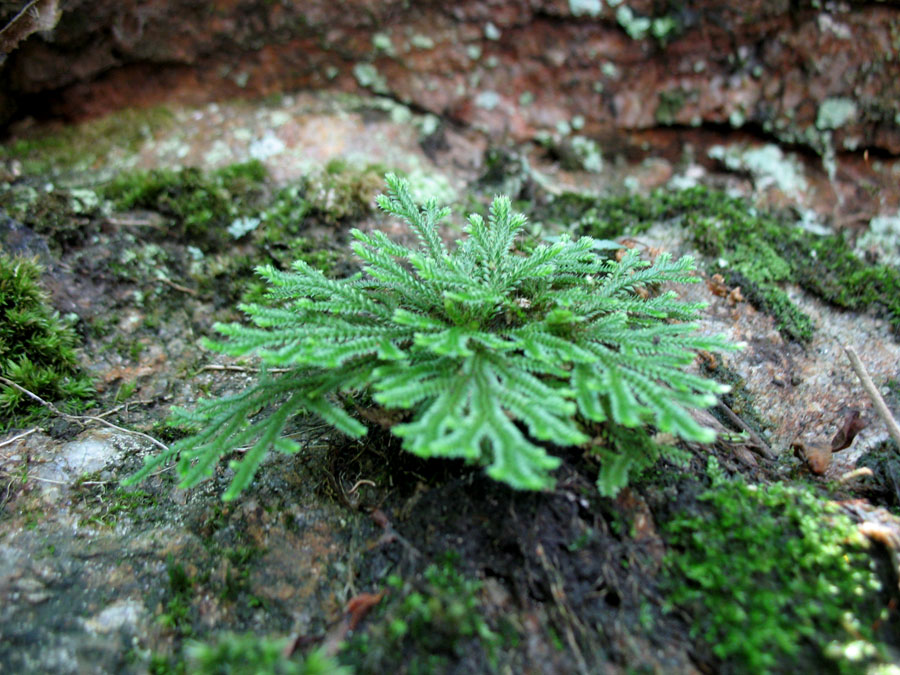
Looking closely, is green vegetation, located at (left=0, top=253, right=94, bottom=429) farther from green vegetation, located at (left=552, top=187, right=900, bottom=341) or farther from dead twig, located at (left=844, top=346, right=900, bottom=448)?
dead twig, located at (left=844, top=346, right=900, bottom=448)

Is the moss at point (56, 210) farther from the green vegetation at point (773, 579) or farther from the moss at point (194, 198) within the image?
the green vegetation at point (773, 579)

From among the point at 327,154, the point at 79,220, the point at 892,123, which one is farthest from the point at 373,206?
the point at 892,123

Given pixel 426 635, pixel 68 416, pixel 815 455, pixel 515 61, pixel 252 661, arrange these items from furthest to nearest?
pixel 515 61
pixel 68 416
pixel 815 455
pixel 426 635
pixel 252 661

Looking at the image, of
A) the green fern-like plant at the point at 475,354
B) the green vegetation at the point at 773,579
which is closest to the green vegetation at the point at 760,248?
the green fern-like plant at the point at 475,354

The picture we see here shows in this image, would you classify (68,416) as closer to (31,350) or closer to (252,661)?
(31,350)

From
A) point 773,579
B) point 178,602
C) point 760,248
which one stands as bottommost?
point 178,602

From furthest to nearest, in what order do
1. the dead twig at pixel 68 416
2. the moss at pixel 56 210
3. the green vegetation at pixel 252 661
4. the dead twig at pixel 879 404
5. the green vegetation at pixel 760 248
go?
the moss at pixel 56 210, the green vegetation at pixel 760 248, the dead twig at pixel 68 416, the dead twig at pixel 879 404, the green vegetation at pixel 252 661

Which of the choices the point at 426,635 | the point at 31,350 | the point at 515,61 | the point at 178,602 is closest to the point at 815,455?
the point at 426,635

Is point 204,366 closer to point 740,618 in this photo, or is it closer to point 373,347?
point 373,347
